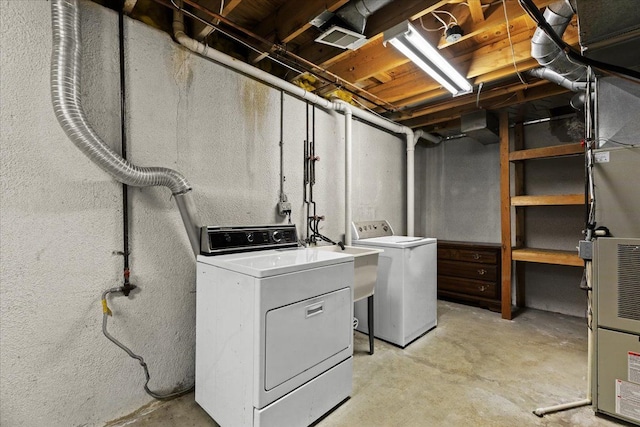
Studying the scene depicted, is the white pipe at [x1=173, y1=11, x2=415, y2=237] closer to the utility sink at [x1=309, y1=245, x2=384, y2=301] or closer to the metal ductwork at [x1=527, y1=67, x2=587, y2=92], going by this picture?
the utility sink at [x1=309, y1=245, x2=384, y2=301]

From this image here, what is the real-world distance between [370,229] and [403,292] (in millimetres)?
941

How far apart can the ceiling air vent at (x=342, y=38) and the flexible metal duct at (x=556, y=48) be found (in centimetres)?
109

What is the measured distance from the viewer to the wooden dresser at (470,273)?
11.6ft

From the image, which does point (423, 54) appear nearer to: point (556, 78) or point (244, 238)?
point (556, 78)

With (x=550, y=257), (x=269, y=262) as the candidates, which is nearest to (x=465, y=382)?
(x=269, y=262)

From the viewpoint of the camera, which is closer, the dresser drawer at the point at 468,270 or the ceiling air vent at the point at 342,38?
the ceiling air vent at the point at 342,38

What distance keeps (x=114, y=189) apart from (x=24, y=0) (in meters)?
0.98

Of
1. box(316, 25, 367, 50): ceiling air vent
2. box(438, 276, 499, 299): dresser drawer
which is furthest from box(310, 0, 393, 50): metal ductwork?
box(438, 276, 499, 299): dresser drawer

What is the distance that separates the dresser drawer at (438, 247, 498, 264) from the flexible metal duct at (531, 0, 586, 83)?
1956 mm

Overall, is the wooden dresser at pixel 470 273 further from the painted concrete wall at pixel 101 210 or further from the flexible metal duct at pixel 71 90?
the flexible metal duct at pixel 71 90

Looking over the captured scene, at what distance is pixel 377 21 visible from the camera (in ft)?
6.58

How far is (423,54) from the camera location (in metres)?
2.12

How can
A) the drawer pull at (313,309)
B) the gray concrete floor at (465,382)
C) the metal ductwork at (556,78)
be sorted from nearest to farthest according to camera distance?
the drawer pull at (313,309) < the gray concrete floor at (465,382) < the metal ductwork at (556,78)

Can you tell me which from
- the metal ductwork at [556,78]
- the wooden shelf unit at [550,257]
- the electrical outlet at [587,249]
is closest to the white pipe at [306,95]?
the wooden shelf unit at [550,257]
